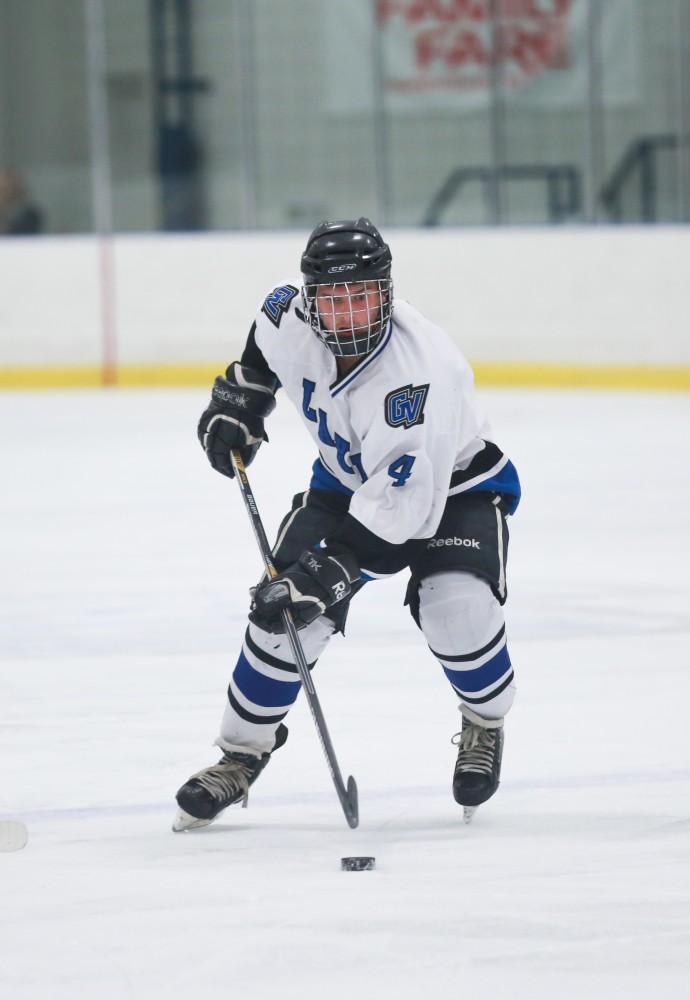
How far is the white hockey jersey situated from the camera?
222 cm

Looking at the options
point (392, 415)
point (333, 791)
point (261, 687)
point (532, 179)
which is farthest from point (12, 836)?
point (532, 179)

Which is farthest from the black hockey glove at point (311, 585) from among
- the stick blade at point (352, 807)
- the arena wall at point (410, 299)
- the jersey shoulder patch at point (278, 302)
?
the arena wall at point (410, 299)

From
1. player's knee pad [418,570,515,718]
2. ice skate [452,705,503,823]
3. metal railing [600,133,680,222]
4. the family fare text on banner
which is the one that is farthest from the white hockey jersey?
the family fare text on banner

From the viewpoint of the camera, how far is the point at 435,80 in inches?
366

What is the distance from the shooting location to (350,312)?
222cm

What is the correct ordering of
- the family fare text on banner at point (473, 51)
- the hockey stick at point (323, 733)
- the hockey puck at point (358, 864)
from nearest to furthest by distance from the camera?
the hockey puck at point (358, 864) → the hockey stick at point (323, 733) → the family fare text on banner at point (473, 51)

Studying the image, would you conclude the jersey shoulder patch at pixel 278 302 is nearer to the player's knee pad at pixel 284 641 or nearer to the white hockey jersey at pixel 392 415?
the white hockey jersey at pixel 392 415

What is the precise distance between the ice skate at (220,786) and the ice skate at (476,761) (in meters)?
0.28

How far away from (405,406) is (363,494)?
0.45 ft

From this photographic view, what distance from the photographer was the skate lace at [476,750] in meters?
2.40

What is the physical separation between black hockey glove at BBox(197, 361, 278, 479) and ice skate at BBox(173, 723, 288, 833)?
45 cm

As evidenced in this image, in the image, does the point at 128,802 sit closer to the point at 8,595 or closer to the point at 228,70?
the point at 8,595

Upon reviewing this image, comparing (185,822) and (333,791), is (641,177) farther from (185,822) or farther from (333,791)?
(185,822)

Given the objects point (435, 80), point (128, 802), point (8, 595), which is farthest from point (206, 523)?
point (435, 80)
